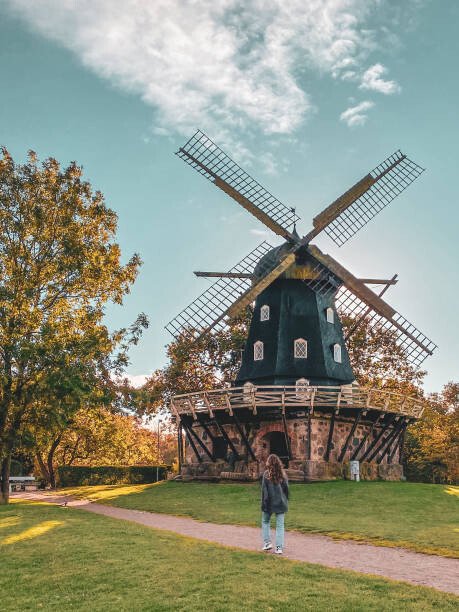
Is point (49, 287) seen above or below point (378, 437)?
above

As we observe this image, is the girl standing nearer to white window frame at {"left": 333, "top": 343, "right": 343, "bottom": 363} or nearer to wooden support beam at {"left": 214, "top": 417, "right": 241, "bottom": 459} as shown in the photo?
wooden support beam at {"left": 214, "top": 417, "right": 241, "bottom": 459}

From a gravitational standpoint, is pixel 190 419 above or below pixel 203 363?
below

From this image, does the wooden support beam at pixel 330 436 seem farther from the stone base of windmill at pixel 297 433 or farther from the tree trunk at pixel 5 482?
the tree trunk at pixel 5 482

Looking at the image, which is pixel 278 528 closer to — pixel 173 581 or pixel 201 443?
pixel 173 581

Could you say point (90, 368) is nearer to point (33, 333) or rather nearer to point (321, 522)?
point (33, 333)

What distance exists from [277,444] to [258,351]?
16.3ft

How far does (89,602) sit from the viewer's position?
7.90m

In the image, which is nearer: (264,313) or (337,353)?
(337,353)

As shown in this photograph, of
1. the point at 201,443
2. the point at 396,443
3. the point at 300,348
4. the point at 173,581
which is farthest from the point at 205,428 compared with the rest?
the point at 173,581

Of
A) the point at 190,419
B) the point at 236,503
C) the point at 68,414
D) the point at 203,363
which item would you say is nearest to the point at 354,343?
the point at 203,363

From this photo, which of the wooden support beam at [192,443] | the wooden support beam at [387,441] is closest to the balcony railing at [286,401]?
the wooden support beam at [387,441]

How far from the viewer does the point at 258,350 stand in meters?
30.8

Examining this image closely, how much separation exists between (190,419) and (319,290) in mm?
9731

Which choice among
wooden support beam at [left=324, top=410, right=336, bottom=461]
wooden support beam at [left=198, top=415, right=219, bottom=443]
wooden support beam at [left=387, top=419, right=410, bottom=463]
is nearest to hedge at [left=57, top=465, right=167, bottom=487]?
wooden support beam at [left=198, top=415, right=219, bottom=443]
